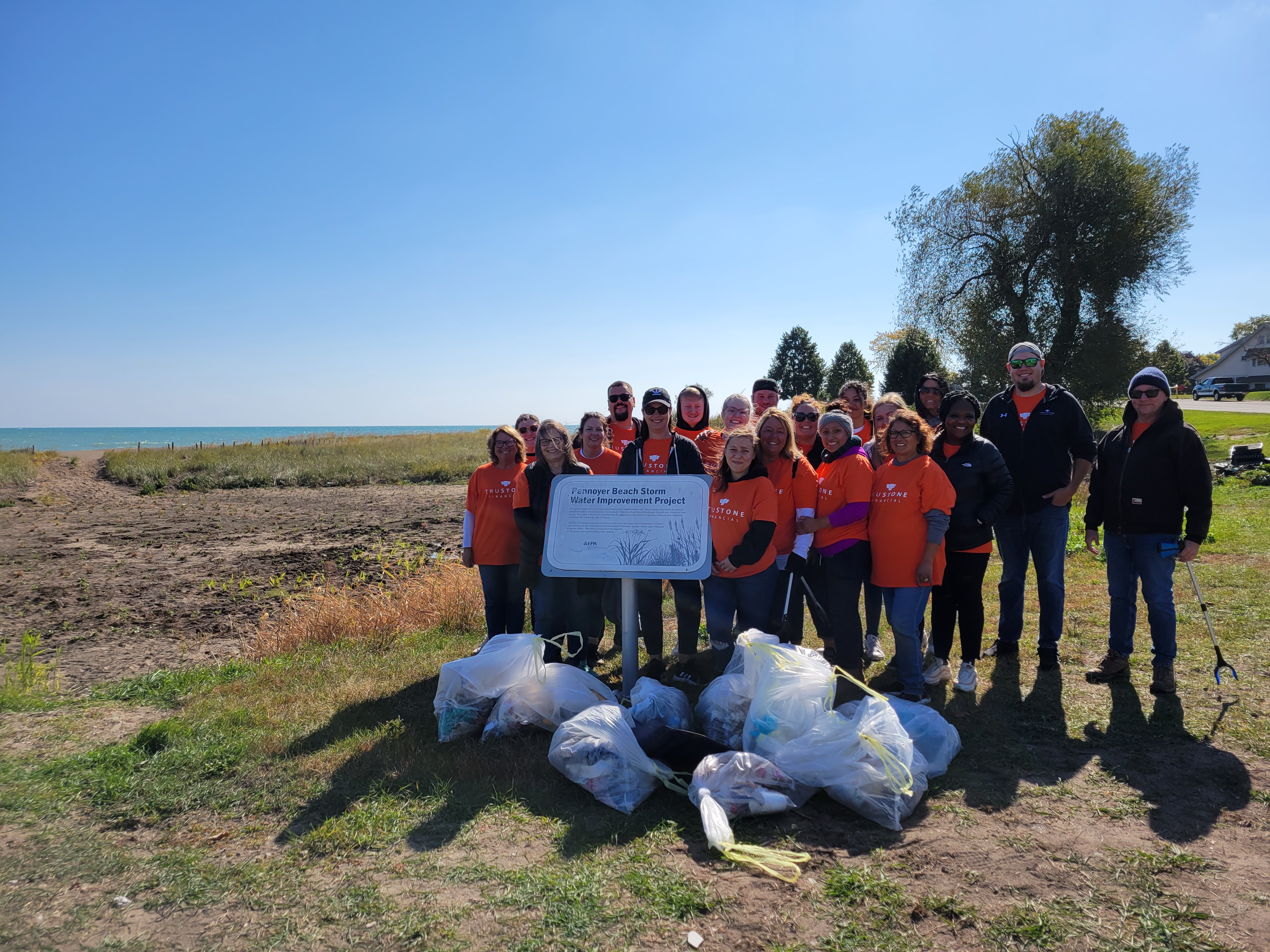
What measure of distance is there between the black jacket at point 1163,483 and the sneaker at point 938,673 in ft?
4.71

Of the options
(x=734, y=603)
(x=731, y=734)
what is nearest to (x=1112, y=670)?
(x=734, y=603)

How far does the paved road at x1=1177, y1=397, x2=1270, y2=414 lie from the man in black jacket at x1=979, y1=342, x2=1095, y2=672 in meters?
28.0

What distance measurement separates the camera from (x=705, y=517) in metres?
4.34

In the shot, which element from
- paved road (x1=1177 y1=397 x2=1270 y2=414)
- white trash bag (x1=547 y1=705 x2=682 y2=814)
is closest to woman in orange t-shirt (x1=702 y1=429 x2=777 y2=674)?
white trash bag (x1=547 y1=705 x2=682 y2=814)

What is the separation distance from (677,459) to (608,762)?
2301 millimetres

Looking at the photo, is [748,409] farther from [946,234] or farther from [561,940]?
[946,234]

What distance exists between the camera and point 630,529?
443cm

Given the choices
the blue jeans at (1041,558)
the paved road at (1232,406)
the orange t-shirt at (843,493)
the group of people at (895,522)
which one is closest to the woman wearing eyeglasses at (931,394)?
the group of people at (895,522)

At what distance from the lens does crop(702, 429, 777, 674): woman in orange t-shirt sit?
14.6ft

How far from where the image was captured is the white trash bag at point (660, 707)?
392cm

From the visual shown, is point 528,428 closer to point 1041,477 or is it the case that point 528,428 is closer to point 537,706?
point 537,706

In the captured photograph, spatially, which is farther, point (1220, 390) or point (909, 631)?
point (1220, 390)

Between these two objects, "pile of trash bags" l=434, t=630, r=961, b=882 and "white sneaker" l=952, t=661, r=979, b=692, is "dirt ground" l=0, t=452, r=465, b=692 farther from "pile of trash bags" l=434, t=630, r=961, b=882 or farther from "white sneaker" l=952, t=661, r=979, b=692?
"white sneaker" l=952, t=661, r=979, b=692

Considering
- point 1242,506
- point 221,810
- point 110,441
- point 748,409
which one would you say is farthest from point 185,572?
point 110,441
